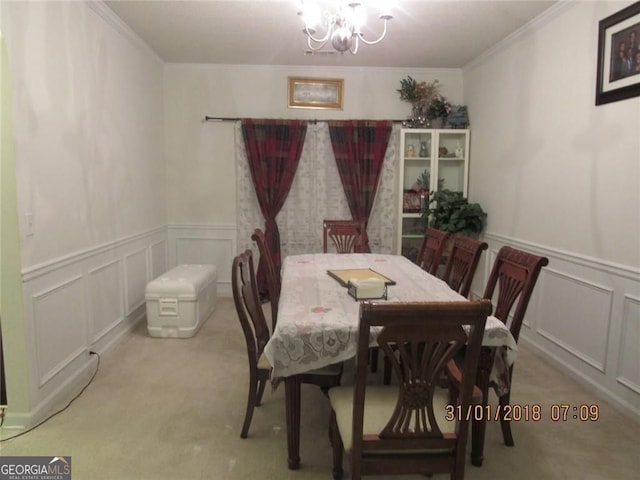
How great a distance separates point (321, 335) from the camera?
169 centimetres

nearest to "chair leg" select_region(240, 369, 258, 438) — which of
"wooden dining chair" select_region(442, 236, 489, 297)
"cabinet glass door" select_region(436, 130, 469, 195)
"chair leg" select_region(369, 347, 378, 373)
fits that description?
"chair leg" select_region(369, 347, 378, 373)

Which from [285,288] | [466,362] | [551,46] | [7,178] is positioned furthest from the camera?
[551,46]

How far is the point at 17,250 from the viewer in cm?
219

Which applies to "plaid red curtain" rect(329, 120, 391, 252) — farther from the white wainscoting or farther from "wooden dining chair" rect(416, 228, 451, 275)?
the white wainscoting

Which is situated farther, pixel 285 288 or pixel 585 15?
pixel 585 15

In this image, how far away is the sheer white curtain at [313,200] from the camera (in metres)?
4.69

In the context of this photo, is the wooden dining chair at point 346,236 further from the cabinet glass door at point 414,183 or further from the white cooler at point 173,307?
the white cooler at point 173,307

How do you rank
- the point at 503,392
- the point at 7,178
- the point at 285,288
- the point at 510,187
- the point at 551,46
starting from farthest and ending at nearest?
the point at 510,187 → the point at 551,46 → the point at 285,288 → the point at 7,178 → the point at 503,392

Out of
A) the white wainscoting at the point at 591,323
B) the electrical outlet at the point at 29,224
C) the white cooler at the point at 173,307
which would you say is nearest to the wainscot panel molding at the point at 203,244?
the white cooler at the point at 173,307

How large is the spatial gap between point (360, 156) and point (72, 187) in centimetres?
285

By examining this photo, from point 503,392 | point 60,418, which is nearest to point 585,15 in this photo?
point 503,392

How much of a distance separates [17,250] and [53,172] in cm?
55

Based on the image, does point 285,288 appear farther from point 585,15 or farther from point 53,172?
point 585,15

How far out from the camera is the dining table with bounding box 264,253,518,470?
1.69 m
